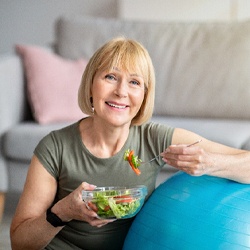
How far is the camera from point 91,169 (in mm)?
2133

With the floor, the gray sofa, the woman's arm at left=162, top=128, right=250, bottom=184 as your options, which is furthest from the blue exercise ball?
the gray sofa

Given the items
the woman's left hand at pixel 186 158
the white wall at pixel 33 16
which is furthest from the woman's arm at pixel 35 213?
the white wall at pixel 33 16

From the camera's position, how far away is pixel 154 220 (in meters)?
2.01

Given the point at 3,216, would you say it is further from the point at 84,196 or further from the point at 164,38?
the point at 84,196

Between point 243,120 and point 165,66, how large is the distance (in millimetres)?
545

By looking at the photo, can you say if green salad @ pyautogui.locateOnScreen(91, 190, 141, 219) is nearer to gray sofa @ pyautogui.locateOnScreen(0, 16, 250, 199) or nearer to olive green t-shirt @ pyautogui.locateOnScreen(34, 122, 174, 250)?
olive green t-shirt @ pyautogui.locateOnScreen(34, 122, 174, 250)

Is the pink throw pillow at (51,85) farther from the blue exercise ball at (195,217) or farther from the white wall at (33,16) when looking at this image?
the blue exercise ball at (195,217)

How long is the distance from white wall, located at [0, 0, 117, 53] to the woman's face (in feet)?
10.6

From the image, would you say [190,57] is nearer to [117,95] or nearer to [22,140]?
[22,140]

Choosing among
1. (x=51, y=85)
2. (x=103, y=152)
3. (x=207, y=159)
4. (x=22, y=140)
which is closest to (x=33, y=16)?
(x=51, y=85)

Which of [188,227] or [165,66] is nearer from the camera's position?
[188,227]

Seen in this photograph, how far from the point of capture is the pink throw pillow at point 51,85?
3773mm

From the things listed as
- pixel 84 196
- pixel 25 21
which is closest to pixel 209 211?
pixel 84 196

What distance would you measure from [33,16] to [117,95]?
352 centimetres
